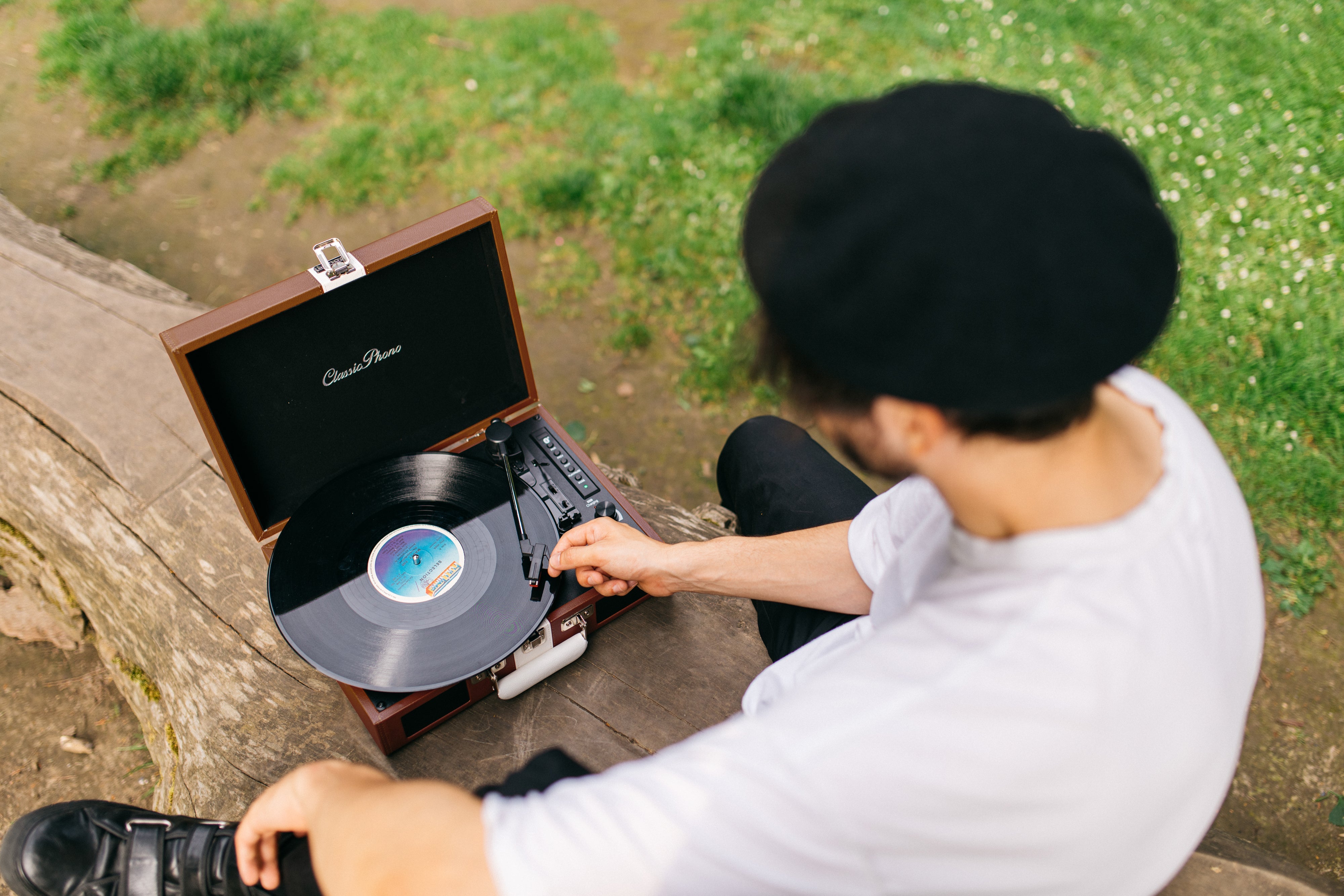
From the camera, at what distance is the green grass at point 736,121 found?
Answer: 4.07 m

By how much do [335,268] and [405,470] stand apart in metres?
0.54

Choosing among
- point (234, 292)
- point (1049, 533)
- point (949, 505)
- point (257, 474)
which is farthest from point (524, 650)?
point (234, 292)

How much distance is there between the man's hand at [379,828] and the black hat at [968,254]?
836 millimetres

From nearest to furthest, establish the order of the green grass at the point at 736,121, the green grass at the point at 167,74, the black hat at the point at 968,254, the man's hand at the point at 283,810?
the black hat at the point at 968,254
the man's hand at the point at 283,810
the green grass at the point at 736,121
the green grass at the point at 167,74

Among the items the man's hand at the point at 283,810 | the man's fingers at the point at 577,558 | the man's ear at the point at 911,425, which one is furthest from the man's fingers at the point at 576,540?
the man's ear at the point at 911,425

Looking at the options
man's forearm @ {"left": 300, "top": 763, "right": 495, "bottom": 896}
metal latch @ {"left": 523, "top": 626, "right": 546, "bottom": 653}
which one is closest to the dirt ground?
metal latch @ {"left": 523, "top": 626, "right": 546, "bottom": 653}

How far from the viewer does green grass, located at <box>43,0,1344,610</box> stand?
13.4 feet

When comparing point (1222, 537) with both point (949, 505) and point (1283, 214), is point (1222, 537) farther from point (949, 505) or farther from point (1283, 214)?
point (1283, 214)

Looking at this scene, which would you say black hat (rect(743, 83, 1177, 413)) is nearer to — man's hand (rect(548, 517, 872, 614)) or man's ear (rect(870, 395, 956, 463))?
man's ear (rect(870, 395, 956, 463))

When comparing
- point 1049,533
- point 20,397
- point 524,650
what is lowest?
point 524,650

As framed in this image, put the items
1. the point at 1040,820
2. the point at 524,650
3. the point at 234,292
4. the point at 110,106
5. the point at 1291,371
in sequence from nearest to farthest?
1. the point at 1040,820
2. the point at 524,650
3. the point at 1291,371
4. the point at 234,292
5. the point at 110,106

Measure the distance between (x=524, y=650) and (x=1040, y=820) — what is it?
4.01 ft

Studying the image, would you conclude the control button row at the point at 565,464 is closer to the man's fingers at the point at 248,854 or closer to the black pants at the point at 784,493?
the black pants at the point at 784,493

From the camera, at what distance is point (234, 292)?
431 cm
